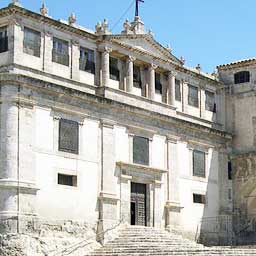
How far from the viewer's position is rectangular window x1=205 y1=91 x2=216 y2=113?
4501 centimetres

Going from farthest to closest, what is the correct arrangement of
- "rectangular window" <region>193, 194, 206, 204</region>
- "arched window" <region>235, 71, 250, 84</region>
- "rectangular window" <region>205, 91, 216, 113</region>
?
"arched window" <region>235, 71, 250, 84</region> < "rectangular window" <region>205, 91, 216, 113</region> < "rectangular window" <region>193, 194, 206, 204</region>

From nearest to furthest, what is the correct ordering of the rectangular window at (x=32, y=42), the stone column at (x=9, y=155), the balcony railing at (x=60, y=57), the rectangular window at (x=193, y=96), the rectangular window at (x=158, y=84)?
the stone column at (x=9, y=155)
the rectangular window at (x=32, y=42)
the balcony railing at (x=60, y=57)
the rectangular window at (x=158, y=84)
the rectangular window at (x=193, y=96)

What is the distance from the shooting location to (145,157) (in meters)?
38.9

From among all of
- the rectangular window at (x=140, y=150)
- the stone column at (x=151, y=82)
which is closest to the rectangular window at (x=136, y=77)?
the stone column at (x=151, y=82)

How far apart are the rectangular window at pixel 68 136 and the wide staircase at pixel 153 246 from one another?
5.08 meters

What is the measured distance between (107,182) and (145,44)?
8.92m

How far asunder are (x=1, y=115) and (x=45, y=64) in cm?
384

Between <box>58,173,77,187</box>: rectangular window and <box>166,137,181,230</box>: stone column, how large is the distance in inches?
281

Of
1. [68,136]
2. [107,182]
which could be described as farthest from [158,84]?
[68,136]

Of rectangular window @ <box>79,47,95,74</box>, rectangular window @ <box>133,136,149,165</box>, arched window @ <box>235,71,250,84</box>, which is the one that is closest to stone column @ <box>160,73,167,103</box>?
rectangular window @ <box>133,136,149,165</box>

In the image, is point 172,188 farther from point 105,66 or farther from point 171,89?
point 105,66

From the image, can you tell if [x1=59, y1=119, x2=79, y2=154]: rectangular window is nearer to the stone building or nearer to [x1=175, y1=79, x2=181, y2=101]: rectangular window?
the stone building

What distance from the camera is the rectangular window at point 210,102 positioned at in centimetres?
4501

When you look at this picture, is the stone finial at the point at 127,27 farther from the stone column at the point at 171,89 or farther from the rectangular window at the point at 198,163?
the rectangular window at the point at 198,163
